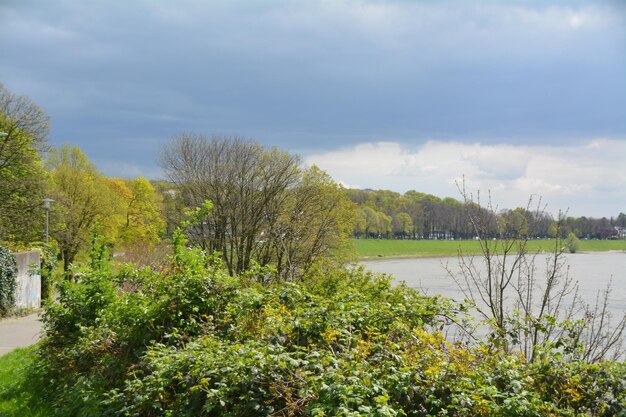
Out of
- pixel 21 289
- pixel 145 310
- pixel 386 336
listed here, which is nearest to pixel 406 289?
pixel 386 336

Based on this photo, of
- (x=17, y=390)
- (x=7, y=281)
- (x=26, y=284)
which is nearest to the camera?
(x=17, y=390)

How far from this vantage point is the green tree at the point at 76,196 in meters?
35.3

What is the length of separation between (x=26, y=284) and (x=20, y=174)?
7465 millimetres

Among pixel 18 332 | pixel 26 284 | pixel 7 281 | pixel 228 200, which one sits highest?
pixel 228 200

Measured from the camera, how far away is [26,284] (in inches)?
825

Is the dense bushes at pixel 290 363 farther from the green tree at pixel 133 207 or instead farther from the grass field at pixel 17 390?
the green tree at pixel 133 207

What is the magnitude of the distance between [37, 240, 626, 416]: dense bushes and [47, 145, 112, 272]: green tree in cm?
2829

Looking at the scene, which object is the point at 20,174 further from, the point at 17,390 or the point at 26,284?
the point at 17,390

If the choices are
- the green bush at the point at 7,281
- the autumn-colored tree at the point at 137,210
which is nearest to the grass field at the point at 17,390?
the green bush at the point at 7,281

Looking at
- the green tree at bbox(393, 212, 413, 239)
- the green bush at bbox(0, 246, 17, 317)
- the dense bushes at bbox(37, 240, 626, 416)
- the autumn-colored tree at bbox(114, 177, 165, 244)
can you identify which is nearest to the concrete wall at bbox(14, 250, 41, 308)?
the green bush at bbox(0, 246, 17, 317)

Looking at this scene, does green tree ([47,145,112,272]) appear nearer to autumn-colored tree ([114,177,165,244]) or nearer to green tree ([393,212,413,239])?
autumn-colored tree ([114,177,165,244])

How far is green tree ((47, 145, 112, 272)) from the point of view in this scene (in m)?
35.3

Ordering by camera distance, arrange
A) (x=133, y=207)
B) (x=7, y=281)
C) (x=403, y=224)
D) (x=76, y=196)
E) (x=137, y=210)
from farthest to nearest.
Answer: (x=403, y=224), (x=133, y=207), (x=137, y=210), (x=76, y=196), (x=7, y=281)

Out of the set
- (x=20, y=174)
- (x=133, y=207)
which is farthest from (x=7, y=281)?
(x=133, y=207)
